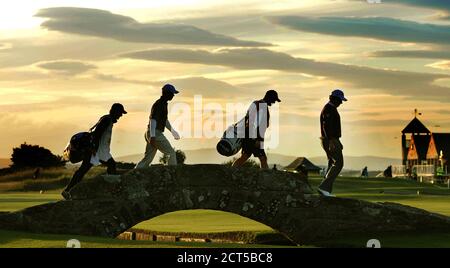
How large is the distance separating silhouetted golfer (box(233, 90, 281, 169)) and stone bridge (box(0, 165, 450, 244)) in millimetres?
457

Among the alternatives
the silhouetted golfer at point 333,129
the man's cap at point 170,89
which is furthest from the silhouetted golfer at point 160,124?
the silhouetted golfer at point 333,129

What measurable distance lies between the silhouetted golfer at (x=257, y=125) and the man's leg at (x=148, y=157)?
6.42 feet

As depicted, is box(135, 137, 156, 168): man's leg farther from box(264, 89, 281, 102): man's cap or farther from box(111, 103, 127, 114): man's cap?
box(264, 89, 281, 102): man's cap

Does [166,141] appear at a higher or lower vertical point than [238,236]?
higher

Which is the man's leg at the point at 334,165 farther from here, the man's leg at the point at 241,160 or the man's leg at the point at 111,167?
the man's leg at the point at 111,167

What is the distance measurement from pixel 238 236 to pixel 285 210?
3652mm

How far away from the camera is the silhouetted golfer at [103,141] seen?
23062 mm

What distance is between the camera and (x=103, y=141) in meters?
23.2

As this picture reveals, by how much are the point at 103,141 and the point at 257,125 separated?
11.5 feet

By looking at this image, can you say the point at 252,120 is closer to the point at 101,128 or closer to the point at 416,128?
the point at 101,128

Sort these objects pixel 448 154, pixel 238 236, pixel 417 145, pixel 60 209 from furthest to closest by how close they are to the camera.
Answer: pixel 417 145
pixel 448 154
pixel 238 236
pixel 60 209

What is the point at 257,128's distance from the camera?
2278cm
